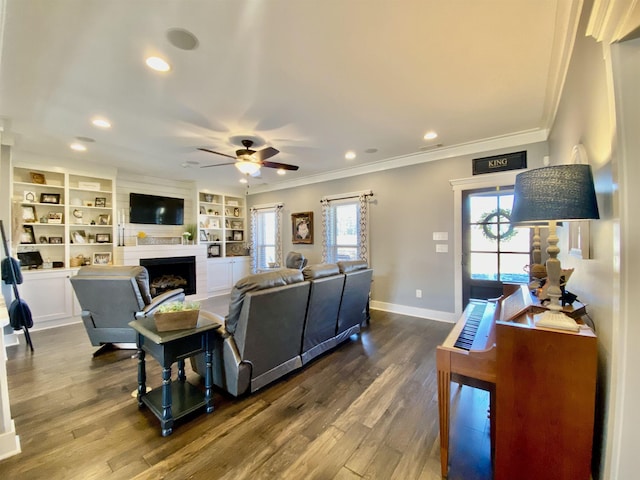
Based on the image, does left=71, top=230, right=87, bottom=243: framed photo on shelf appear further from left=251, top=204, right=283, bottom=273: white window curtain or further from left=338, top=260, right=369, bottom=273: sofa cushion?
left=338, top=260, right=369, bottom=273: sofa cushion

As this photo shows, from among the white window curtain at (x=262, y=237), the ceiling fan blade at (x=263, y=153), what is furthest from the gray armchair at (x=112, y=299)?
the white window curtain at (x=262, y=237)

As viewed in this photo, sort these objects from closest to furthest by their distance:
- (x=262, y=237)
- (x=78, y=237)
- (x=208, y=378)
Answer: (x=208, y=378) → (x=78, y=237) → (x=262, y=237)

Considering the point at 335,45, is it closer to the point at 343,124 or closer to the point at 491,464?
the point at 343,124

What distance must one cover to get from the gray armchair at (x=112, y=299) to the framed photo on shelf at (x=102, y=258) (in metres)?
2.47

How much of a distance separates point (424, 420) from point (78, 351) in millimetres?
3898

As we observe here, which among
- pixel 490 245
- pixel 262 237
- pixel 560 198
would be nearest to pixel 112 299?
pixel 560 198

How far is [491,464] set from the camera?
1.60m

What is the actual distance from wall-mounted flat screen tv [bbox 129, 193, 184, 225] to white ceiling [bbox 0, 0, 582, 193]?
5.97 feet

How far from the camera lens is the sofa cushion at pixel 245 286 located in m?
2.14

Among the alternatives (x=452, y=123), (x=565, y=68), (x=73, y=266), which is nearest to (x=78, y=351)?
(x=73, y=266)

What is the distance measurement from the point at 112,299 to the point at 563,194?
3.84 meters

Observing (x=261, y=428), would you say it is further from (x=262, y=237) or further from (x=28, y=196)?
(x=262, y=237)

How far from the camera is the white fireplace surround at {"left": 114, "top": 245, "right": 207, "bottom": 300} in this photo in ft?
16.9

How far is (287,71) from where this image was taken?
227cm
